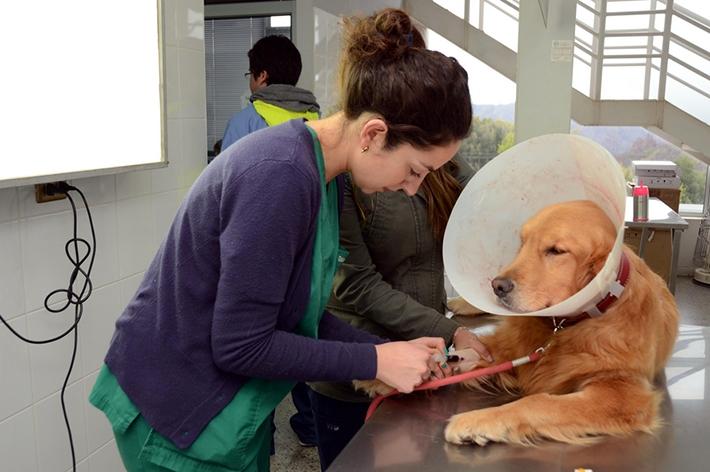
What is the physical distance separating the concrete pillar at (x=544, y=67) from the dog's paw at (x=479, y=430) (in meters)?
2.24

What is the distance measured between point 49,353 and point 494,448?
1343 mm

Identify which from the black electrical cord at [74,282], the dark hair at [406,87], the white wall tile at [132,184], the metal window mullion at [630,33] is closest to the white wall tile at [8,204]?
the black electrical cord at [74,282]

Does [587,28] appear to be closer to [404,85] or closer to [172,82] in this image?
[172,82]

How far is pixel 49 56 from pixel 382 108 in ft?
3.60

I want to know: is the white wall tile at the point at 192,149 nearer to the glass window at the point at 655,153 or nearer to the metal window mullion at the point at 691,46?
the glass window at the point at 655,153

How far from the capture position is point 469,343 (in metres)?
1.29

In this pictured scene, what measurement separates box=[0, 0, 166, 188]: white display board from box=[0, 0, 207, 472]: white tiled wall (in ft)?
0.31

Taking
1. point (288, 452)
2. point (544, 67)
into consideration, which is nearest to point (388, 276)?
point (288, 452)

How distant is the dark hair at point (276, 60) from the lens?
2828 millimetres

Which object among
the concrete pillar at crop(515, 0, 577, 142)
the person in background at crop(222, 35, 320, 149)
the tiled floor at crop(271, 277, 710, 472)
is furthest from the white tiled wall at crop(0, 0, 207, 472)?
the concrete pillar at crop(515, 0, 577, 142)

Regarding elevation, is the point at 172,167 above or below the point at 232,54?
below

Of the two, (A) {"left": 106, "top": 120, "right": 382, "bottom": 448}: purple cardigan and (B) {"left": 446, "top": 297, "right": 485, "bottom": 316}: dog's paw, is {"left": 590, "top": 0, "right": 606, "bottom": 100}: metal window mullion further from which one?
(A) {"left": 106, "top": 120, "right": 382, "bottom": 448}: purple cardigan

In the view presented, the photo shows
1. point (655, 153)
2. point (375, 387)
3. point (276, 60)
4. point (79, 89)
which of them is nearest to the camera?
point (375, 387)

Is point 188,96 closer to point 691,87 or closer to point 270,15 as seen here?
point 270,15
